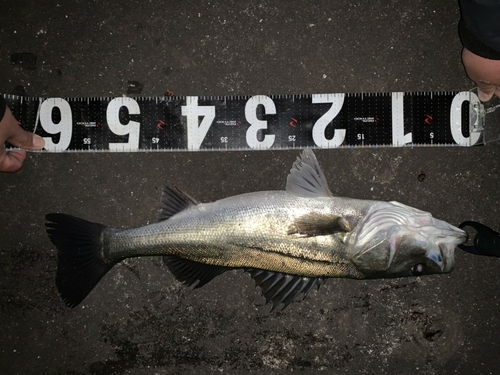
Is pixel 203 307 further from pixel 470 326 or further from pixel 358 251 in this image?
pixel 470 326

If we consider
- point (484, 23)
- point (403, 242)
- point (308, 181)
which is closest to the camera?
point (484, 23)

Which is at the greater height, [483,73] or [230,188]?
[483,73]

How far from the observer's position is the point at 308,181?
3.07 m

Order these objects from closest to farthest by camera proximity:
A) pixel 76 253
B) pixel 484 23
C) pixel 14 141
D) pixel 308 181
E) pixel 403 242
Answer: pixel 484 23 → pixel 403 242 → pixel 308 181 → pixel 76 253 → pixel 14 141

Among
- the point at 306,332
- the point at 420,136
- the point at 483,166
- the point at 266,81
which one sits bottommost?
the point at 306,332

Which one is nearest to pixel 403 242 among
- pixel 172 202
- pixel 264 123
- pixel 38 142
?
pixel 264 123

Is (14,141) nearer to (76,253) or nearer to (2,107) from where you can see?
(2,107)

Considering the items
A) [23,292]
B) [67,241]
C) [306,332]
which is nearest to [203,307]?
[306,332]

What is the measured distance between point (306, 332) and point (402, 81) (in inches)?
85.9

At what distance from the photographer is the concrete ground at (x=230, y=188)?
350cm

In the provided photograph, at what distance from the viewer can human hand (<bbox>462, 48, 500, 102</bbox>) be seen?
3.05 metres

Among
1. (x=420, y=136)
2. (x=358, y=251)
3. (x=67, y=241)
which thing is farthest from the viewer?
(x=420, y=136)

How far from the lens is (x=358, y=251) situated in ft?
9.57

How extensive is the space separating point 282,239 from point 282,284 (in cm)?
37
